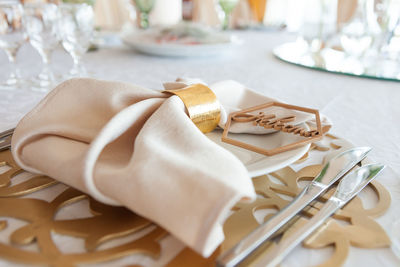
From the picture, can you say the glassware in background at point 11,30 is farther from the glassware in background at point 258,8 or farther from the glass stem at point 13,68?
the glassware in background at point 258,8

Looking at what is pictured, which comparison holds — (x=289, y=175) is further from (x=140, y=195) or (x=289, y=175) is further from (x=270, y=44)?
(x=270, y=44)

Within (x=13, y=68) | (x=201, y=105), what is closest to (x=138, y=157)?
(x=201, y=105)

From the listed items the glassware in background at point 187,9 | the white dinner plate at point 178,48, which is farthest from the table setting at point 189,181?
the glassware in background at point 187,9

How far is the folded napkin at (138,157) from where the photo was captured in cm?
20

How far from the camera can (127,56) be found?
2.90 ft

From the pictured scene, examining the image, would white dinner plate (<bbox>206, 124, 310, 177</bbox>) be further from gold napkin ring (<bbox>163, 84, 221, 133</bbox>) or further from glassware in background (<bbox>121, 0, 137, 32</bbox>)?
glassware in background (<bbox>121, 0, 137, 32</bbox>)

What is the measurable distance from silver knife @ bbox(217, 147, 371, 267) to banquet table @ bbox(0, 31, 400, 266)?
0.02 metres

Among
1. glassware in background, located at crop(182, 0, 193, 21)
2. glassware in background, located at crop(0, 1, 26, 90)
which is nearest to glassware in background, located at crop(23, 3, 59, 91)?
glassware in background, located at crop(0, 1, 26, 90)

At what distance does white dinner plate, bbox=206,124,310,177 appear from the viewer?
0.87 feet

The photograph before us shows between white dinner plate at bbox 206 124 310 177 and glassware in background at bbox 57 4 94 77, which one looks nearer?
white dinner plate at bbox 206 124 310 177

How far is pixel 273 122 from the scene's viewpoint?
1.12ft

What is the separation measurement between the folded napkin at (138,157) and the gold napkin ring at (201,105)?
13 millimetres

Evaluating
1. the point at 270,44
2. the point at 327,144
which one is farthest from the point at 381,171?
the point at 270,44

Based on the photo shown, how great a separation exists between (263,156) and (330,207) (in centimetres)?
7
